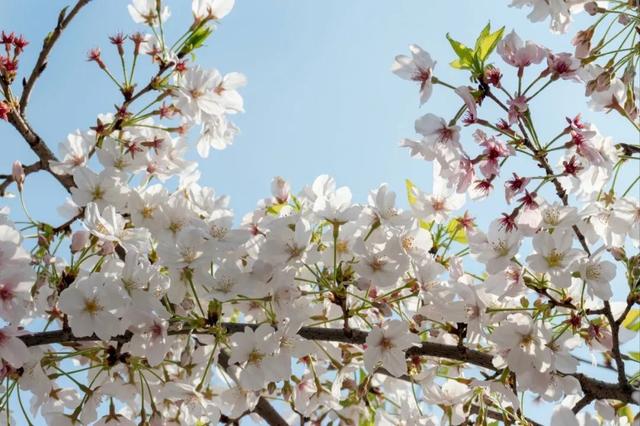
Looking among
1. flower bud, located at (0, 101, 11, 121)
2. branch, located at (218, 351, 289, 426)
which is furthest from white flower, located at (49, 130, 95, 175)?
branch, located at (218, 351, 289, 426)

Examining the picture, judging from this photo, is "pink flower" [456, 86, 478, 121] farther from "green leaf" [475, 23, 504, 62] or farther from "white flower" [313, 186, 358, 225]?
"white flower" [313, 186, 358, 225]

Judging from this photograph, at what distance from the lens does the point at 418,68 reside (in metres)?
2.63

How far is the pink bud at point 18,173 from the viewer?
2.88 m

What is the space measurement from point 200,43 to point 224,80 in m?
0.18

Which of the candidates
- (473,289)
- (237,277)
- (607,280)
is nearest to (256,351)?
(237,277)

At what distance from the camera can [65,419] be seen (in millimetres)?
2697

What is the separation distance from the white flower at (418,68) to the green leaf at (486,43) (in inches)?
7.3

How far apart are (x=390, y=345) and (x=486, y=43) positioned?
103 cm

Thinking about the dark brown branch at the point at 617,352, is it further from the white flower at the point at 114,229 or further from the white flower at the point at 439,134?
the white flower at the point at 114,229

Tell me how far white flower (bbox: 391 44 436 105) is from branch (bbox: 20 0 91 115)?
4.35 feet

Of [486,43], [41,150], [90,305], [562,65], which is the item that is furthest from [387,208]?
[41,150]

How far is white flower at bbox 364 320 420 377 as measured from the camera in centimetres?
244

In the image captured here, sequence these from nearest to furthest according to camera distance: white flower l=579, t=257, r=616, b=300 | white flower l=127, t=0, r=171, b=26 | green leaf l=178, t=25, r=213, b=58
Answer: white flower l=579, t=257, r=616, b=300
green leaf l=178, t=25, r=213, b=58
white flower l=127, t=0, r=171, b=26

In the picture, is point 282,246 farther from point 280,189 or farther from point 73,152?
point 73,152
